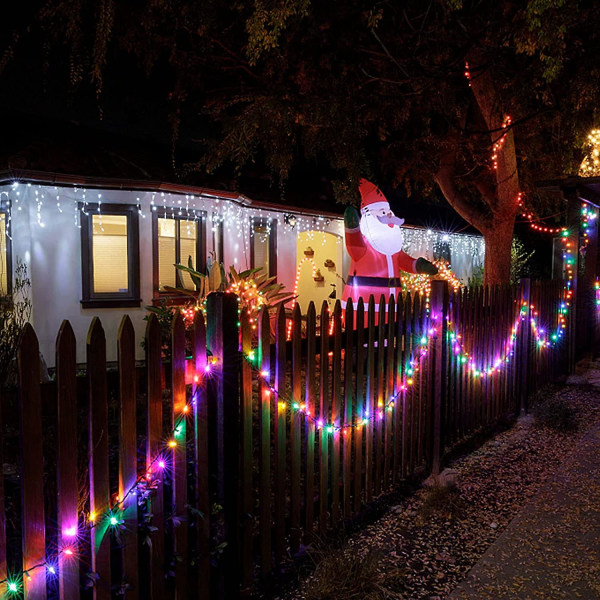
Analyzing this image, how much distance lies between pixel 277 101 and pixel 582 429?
20.2 ft

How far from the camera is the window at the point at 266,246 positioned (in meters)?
12.9

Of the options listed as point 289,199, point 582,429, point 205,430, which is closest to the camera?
point 205,430

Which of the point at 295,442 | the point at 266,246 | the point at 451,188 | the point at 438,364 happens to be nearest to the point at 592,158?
the point at 451,188

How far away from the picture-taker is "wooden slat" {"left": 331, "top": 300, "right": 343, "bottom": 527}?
356 centimetres

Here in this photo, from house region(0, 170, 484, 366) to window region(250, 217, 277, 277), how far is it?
1.34ft

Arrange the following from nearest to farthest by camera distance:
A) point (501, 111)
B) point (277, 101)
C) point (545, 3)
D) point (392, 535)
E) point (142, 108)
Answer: point (392, 535)
point (545, 3)
point (277, 101)
point (501, 111)
point (142, 108)

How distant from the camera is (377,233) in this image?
326 inches

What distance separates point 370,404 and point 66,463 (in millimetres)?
2445

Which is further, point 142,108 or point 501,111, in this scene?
point 142,108

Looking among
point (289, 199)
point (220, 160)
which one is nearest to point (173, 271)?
point (220, 160)

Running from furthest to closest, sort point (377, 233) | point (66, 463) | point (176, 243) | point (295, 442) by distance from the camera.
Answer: point (176, 243) < point (377, 233) < point (295, 442) < point (66, 463)

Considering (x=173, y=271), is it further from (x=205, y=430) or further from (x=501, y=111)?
(x=205, y=430)

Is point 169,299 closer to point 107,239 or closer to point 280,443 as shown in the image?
point 107,239

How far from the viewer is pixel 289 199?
43.0 feet
